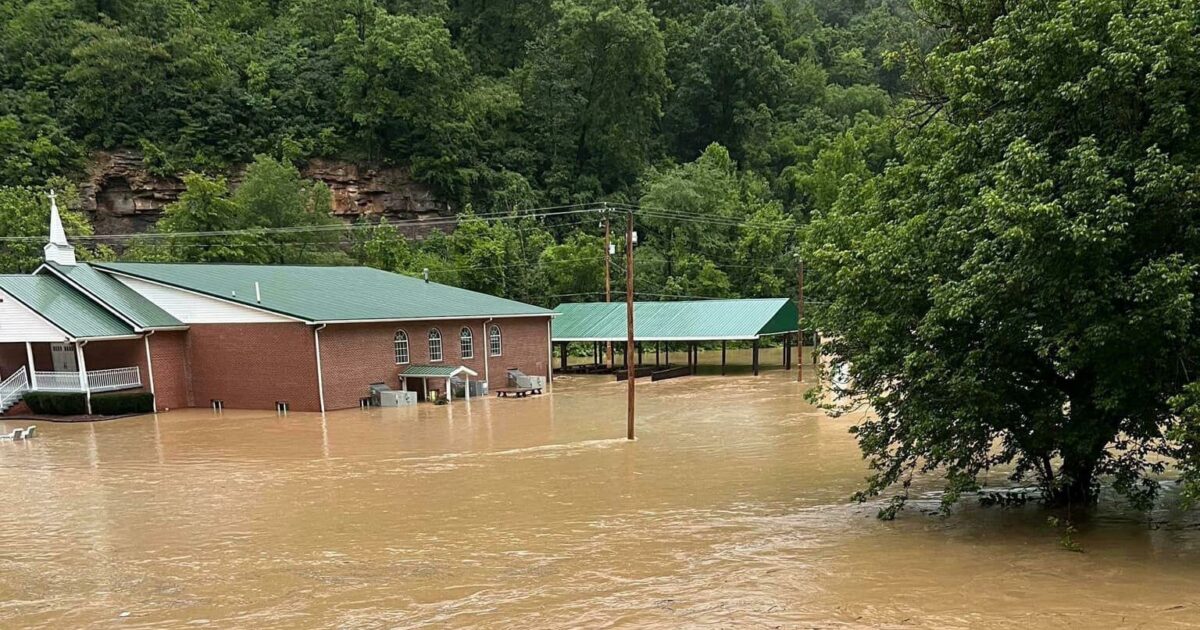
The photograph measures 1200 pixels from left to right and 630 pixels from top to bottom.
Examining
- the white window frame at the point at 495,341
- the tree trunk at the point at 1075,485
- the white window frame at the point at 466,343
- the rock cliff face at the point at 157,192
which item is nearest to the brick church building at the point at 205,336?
the white window frame at the point at 466,343

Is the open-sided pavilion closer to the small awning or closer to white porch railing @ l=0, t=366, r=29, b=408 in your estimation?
the small awning

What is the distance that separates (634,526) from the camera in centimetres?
1324

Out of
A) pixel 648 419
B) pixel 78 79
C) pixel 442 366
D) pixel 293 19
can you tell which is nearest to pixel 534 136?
pixel 293 19

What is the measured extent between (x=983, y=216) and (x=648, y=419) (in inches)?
668

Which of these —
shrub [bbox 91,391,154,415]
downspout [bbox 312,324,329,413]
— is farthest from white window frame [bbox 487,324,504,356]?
shrub [bbox 91,391,154,415]

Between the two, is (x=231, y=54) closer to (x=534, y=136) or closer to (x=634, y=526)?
(x=534, y=136)

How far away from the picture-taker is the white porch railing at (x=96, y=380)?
30125mm

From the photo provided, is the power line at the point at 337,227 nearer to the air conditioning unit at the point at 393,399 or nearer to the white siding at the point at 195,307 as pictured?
the white siding at the point at 195,307

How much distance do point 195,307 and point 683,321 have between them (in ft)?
74.3

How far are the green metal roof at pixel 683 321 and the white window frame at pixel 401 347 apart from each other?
11450 millimetres

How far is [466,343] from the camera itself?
36.5m

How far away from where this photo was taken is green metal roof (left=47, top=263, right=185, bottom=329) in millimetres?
31125

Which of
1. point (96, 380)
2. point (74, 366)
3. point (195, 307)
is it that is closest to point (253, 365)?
point (195, 307)

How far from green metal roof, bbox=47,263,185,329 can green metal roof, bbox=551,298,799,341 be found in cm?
1894
